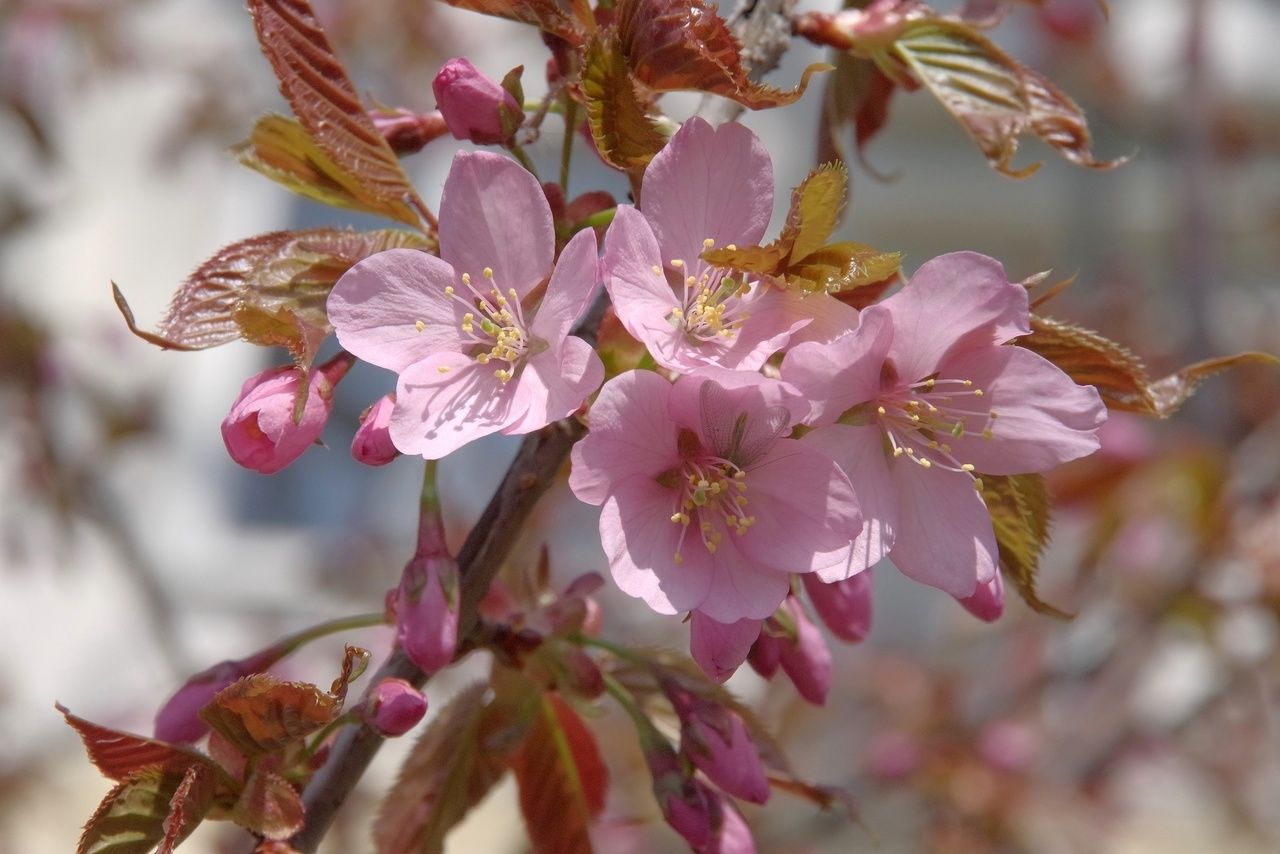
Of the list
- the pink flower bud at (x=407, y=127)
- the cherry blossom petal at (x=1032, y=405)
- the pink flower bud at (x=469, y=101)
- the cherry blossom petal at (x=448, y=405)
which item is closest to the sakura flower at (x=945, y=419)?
the cherry blossom petal at (x=1032, y=405)

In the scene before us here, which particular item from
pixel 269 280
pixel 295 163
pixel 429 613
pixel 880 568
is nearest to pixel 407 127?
pixel 295 163

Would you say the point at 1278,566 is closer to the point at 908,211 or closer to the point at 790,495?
the point at 790,495

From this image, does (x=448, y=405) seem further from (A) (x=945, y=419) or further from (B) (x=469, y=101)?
(A) (x=945, y=419)

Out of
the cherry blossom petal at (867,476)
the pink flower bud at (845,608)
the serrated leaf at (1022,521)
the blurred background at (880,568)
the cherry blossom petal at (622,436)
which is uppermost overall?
the cherry blossom petal at (622,436)

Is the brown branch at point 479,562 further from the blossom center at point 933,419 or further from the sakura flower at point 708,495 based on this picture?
the blossom center at point 933,419

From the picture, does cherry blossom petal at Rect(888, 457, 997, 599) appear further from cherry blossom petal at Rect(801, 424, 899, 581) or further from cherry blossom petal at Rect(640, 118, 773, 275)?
cherry blossom petal at Rect(640, 118, 773, 275)

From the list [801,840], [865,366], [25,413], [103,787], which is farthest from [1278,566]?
[103,787]
